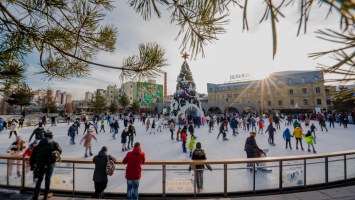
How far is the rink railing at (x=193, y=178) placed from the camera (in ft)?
13.4

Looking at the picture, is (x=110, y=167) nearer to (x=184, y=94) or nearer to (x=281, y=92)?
(x=184, y=94)

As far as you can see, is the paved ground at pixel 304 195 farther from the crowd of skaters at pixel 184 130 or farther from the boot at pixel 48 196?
the crowd of skaters at pixel 184 130

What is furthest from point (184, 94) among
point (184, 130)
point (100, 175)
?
point (100, 175)

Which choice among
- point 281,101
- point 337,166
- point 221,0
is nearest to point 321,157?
point 337,166

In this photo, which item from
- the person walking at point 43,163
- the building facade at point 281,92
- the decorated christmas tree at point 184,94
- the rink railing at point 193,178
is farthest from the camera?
the building facade at point 281,92

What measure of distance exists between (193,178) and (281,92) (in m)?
48.9

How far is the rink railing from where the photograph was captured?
408 centimetres

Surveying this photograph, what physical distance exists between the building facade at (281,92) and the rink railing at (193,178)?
38122 millimetres

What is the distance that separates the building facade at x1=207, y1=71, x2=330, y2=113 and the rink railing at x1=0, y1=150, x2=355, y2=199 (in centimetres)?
3812

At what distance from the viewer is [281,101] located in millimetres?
44531

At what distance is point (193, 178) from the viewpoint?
4086 millimetres

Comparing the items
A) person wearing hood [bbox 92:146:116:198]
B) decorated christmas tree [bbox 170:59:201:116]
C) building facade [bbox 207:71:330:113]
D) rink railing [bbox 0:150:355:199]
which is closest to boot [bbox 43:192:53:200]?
rink railing [bbox 0:150:355:199]

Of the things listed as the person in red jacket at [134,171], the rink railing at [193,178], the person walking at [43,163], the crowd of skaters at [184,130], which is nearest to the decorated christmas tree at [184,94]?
the crowd of skaters at [184,130]

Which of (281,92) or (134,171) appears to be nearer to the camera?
(134,171)
